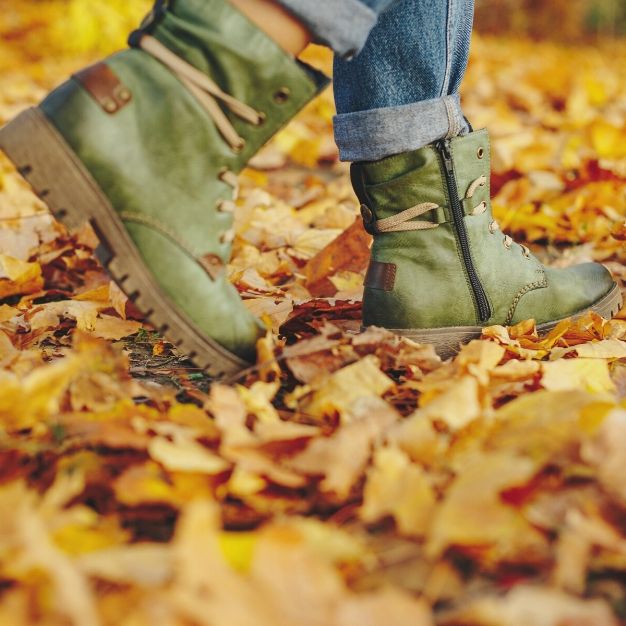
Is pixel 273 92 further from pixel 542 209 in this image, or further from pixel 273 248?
pixel 542 209

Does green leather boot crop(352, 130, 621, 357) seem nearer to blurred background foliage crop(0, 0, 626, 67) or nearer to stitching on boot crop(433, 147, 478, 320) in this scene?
stitching on boot crop(433, 147, 478, 320)

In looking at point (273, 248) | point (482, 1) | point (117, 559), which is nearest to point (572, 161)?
point (273, 248)

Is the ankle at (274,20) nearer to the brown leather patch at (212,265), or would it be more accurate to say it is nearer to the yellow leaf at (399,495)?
the brown leather patch at (212,265)

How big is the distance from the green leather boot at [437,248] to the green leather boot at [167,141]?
0.29 metres

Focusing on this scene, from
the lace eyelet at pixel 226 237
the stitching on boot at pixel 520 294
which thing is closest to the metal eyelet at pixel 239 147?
the lace eyelet at pixel 226 237

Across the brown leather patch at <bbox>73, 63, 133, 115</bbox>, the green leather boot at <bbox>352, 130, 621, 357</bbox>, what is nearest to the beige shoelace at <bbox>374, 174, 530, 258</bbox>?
the green leather boot at <bbox>352, 130, 621, 357</bbox>

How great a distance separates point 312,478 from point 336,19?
608mm

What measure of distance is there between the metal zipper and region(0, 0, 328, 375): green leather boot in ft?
1.00

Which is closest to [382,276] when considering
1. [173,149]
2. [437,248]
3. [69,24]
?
[437,248]

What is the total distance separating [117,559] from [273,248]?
145 cm

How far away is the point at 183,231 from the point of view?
1132 millimetres

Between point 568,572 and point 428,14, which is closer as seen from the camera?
point 568,572

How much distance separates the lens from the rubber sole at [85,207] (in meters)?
1.06

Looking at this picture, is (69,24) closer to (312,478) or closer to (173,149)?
(173,149)
